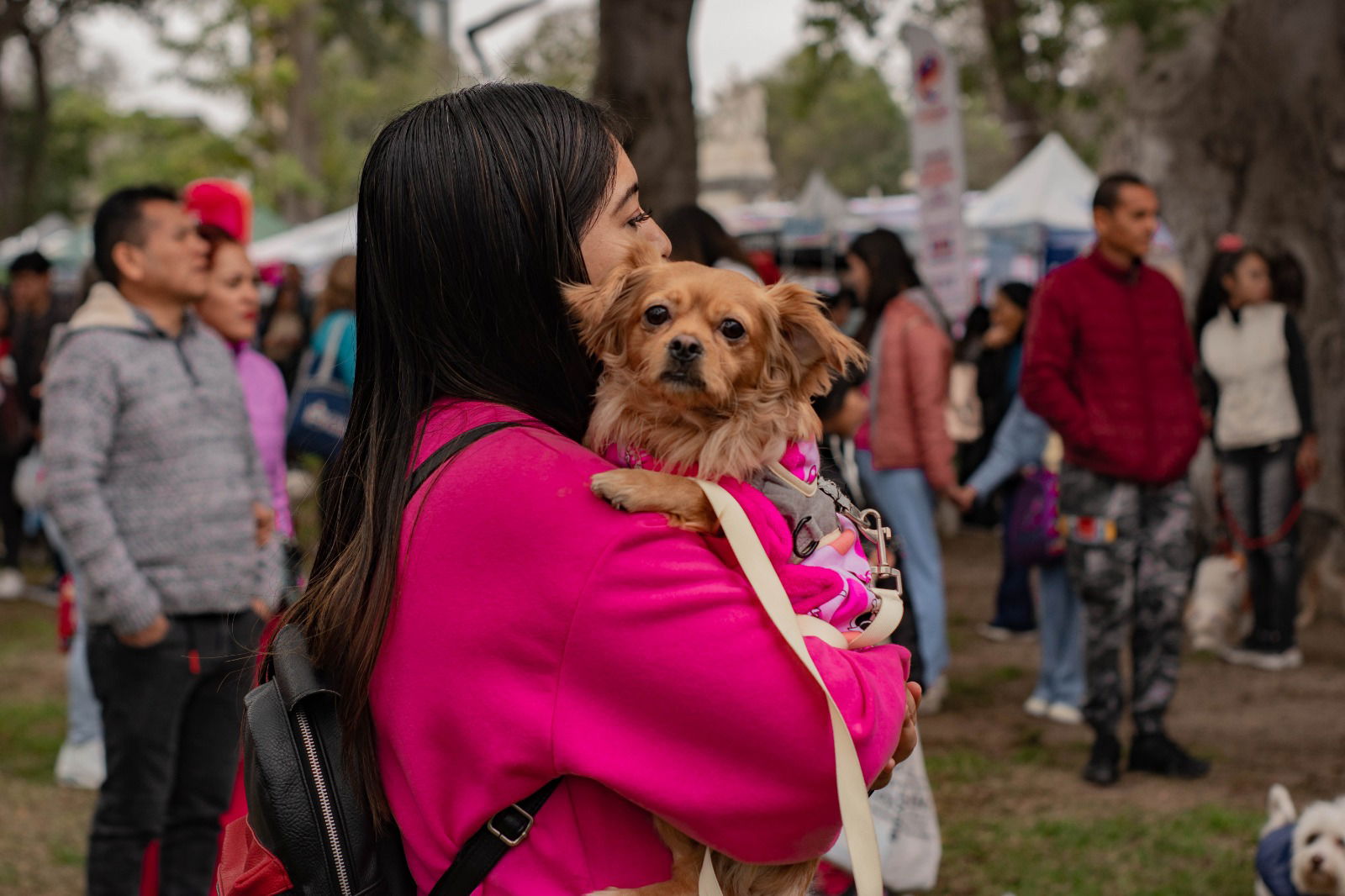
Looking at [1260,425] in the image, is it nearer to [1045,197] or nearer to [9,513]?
[1045,197]

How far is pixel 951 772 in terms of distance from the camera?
639cm

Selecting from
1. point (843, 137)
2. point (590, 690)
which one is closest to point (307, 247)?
point (590, 690)

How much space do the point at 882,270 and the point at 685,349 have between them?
17.3ft

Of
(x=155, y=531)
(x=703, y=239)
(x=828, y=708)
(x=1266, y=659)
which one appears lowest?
(x=1266, y=659)

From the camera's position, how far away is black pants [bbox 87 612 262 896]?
3.93m

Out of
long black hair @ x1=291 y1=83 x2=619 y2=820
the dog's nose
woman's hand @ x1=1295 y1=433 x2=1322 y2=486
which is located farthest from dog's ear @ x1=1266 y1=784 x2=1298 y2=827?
woman's hand @ x1=1295 y1=433 x2=1322 y2=486

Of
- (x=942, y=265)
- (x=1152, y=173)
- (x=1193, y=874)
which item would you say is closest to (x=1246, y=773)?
(x=1193, y=874)

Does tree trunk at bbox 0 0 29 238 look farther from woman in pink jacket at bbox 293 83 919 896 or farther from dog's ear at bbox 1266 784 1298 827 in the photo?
woman in pink jacket at bbox 293 83 919 896

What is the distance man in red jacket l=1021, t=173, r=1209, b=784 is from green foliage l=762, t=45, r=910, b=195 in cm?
4830

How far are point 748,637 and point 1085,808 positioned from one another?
4850mm

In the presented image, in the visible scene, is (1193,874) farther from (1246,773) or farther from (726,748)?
(726,748)

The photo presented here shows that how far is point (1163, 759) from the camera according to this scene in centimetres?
623

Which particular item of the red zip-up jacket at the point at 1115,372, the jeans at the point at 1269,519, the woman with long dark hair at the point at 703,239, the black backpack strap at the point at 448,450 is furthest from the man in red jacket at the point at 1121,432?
the black backpack strap at the point at 448,450

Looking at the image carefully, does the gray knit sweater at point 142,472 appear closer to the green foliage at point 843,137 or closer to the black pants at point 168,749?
the black pants at point 168,749
